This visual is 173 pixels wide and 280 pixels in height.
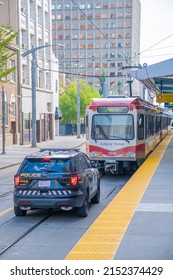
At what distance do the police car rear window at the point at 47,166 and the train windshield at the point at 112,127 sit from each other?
30.2 feet

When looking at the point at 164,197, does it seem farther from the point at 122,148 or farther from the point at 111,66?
the point at 111,66

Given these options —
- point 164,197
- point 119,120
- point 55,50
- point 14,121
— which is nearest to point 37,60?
point 14,121

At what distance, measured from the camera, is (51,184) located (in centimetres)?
1226

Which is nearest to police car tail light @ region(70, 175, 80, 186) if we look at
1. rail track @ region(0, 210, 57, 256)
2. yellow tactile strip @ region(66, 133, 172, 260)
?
yellow tactile strip @ region(66, 133, 172, 260)

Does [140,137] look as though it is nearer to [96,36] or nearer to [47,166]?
[47,166]

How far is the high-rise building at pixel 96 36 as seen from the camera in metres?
150

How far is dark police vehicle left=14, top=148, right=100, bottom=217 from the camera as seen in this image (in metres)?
12.2

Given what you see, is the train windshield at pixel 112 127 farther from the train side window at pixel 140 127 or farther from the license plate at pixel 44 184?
the license plate at pixel 44 184

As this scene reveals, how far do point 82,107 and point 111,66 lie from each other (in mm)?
70287

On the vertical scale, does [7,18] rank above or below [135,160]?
above

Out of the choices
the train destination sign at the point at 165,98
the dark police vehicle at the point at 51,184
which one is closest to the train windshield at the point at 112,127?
the dark police vehicle at the point at 51,184

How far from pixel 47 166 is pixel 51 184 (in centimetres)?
52

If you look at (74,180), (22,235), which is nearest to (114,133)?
(74,180)

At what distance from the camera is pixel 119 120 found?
21672 mm
